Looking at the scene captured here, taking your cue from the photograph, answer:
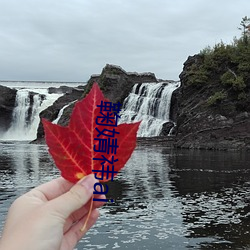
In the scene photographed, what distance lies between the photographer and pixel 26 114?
221 feet

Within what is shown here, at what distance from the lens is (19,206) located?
180 centimetres

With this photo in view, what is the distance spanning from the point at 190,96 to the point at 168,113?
4461 mm

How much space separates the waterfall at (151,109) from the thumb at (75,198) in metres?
47.3

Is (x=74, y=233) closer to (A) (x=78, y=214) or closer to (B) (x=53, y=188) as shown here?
(A) (x=78, y=214)

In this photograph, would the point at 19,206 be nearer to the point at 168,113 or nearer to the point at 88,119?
the point at 88,119

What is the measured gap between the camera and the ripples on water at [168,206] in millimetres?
10875

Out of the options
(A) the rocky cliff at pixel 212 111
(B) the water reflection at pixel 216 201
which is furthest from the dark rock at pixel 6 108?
(B) the water reflection at pixel 216 201

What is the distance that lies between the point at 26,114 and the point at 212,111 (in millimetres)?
34118

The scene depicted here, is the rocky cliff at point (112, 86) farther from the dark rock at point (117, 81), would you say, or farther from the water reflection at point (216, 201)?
the water reflection at point (216, 201)

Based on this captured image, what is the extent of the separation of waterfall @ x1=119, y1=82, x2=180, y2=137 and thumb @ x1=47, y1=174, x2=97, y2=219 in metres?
47.3

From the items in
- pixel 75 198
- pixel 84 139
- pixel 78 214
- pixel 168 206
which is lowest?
pixel 168 206

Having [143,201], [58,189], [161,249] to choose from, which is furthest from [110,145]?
[143,201]

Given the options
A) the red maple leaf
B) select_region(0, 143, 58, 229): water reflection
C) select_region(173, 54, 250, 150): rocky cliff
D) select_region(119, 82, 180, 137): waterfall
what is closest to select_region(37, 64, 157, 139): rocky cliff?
select_region(119, 82, 180, 137): waterfall

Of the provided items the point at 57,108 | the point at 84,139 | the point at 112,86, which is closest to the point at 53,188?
the point at 84,139
